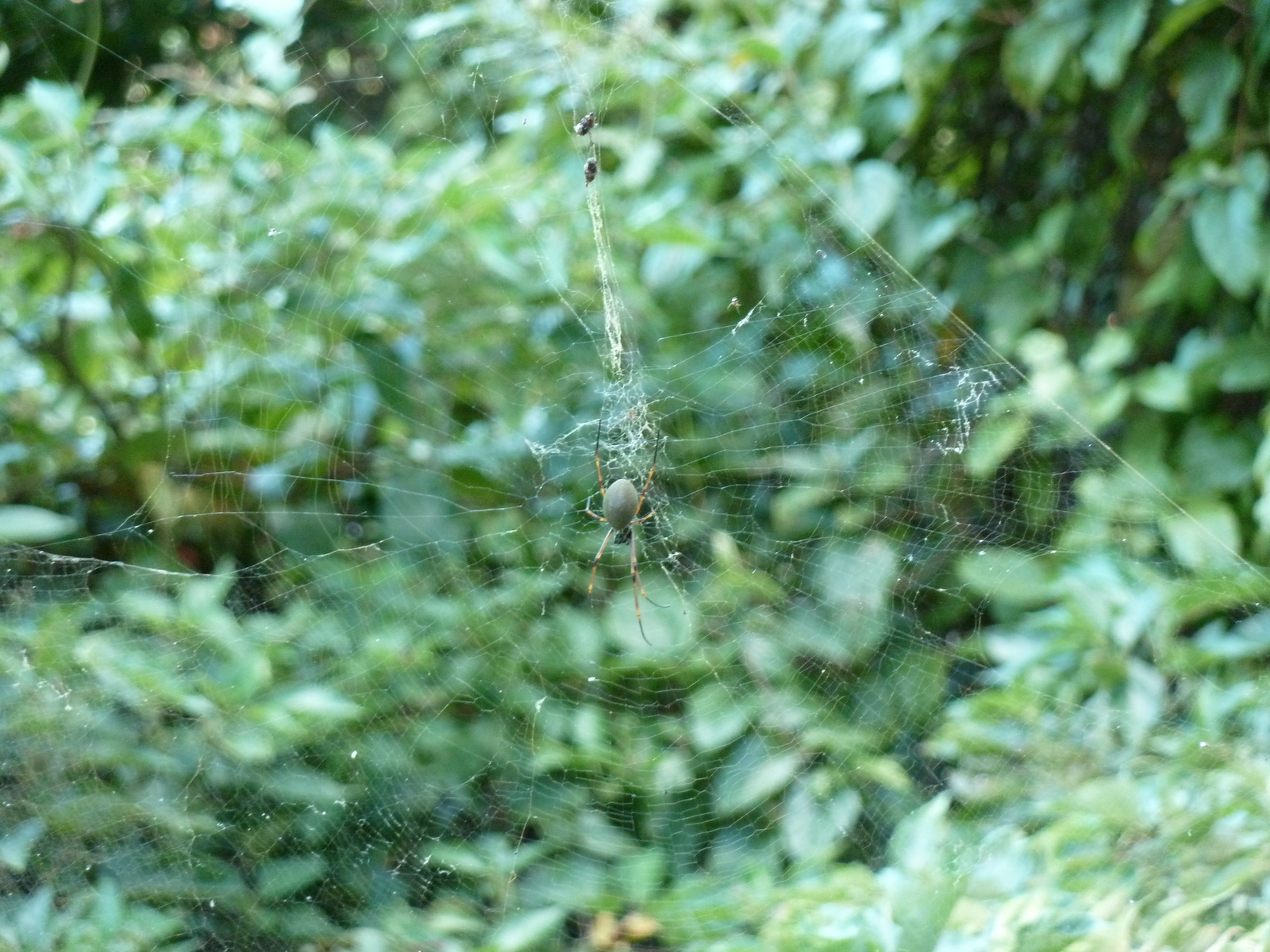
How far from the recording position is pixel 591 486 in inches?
65.4

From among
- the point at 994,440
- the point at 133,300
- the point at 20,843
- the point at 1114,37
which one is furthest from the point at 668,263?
the point at 20,843

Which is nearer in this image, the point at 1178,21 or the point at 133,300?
the point at 1178,21

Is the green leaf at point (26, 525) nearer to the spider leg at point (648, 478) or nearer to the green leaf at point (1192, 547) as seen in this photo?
the spider leg at point (648, 478)

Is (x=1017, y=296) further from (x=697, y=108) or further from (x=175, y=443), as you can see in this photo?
(x=175, y=443)

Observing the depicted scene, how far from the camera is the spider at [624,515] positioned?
1.50m

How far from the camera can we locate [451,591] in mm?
1557

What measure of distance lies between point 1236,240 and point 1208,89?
0.81 feet

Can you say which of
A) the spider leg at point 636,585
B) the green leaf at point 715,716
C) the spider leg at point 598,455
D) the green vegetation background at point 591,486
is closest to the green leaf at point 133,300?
the green vegetation background at point 591,486

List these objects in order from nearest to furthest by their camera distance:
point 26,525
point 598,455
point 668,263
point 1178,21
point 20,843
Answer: point 20,843 → point 26,525 → point 1178,21 → point 598,455 → point 668,263

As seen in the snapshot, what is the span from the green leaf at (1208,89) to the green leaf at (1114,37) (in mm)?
99

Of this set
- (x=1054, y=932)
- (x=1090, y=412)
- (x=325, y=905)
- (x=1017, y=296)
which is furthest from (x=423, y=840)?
(x=1017, y=296)

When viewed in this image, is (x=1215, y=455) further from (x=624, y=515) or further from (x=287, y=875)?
(x=287, y=875)

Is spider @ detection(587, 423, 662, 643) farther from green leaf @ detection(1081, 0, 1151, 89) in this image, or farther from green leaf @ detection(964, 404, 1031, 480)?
green leaf @ detection(1081, 0, 1151, 89)

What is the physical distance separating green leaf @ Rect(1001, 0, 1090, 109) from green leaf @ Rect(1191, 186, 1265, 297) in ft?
1.06
